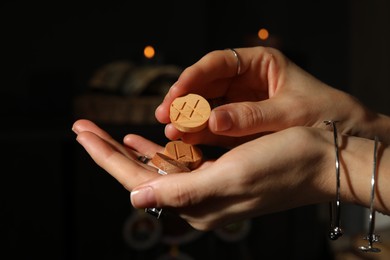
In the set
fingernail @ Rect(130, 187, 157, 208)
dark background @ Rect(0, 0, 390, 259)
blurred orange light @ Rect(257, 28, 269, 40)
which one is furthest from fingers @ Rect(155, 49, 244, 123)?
blurred orange light @ Rect(257, 28, 269, 40)

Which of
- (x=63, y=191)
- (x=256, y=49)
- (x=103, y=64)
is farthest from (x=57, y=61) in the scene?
(x=256, y=49)

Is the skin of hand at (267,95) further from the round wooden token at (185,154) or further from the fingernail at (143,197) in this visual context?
the fingernail at (143,197)

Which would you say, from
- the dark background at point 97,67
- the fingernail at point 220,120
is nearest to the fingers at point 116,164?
the fingernail at point 220,120

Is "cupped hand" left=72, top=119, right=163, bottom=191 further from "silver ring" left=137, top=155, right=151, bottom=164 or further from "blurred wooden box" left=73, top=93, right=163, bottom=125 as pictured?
"blurred wooden box" left=73, top=93, right=163, bottom=125

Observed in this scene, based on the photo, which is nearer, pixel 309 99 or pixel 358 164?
pixel 358 164

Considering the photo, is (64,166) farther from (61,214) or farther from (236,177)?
(236,177)

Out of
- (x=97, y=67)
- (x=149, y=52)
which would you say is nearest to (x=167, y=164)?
(x=149, y=52)

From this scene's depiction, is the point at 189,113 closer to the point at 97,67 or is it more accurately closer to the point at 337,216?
the point at 337,216
